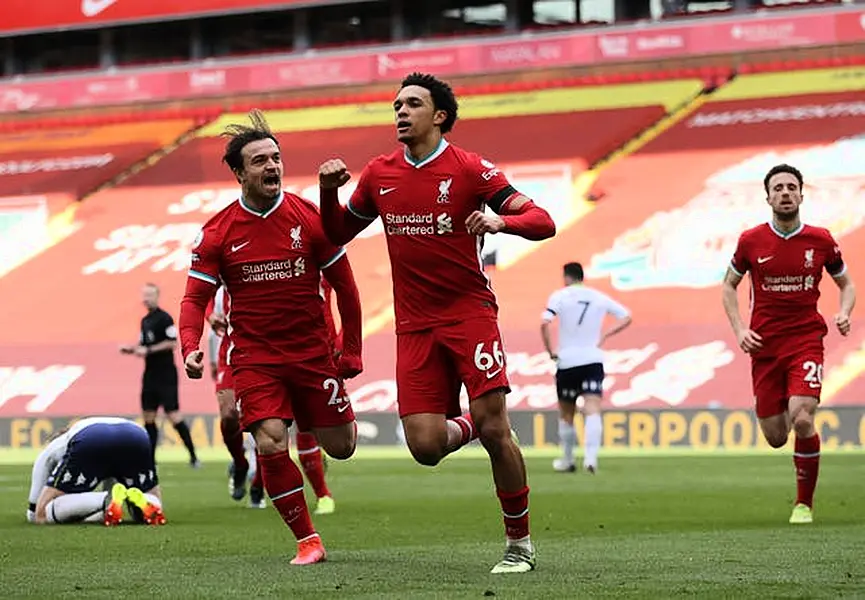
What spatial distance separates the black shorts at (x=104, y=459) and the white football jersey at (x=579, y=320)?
27.2ft

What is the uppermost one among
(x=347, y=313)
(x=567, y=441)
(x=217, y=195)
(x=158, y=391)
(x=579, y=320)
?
(x=347, y=313)

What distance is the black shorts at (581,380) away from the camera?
2117 cm

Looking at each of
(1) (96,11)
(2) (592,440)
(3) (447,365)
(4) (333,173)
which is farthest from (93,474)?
(1) (96,11)

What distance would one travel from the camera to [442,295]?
9.29 m

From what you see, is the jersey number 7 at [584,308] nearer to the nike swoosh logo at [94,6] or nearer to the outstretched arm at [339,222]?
the outstretched arm at [339,222]

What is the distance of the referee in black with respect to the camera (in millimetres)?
23391

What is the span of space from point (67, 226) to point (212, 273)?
30311 millimetres

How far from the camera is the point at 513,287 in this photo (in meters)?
33.0

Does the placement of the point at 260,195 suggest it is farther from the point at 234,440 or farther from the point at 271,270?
the point at 234,440

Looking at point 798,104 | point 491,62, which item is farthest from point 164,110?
point 798,104

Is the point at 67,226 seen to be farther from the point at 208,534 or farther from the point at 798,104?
the point at 208,534

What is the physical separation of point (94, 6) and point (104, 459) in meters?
32.6

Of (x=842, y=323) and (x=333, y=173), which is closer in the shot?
(x=333, y=173)

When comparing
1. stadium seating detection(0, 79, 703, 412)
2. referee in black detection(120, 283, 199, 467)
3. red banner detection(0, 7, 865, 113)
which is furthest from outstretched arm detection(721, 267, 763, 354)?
red banner detection(0, 7, 865, 113)
